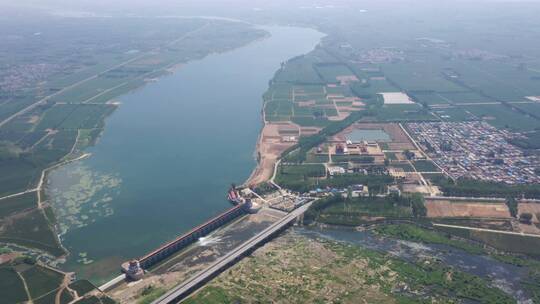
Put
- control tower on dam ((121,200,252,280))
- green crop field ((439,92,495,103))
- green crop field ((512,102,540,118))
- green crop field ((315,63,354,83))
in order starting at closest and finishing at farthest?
control tower on dam ((121,200,252,280)) → green crop field ((512,102,540,118)) → green crop field ((439,92,495,103)) → green crop field ((315,63,354,83))

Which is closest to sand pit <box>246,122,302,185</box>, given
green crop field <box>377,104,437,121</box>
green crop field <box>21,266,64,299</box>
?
green crop field <box>377,104,437,121</box>

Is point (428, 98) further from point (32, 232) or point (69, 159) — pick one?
point (32, 232)

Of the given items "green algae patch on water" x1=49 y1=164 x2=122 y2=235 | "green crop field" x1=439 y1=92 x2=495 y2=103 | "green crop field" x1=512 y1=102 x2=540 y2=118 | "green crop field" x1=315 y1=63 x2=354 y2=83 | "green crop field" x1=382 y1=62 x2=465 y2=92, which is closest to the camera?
"green algae patch on water" x1=49 y1=164 x2=122 y2=235

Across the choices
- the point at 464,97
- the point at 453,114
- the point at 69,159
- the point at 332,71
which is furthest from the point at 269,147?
the point at 332,71

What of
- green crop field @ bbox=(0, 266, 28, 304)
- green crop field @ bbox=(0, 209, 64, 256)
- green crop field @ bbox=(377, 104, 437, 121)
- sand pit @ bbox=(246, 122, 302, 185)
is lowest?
green crop field @ bbox=(0, 266, 28, 304)

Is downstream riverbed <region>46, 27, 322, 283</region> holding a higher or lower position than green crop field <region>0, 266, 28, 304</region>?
higher

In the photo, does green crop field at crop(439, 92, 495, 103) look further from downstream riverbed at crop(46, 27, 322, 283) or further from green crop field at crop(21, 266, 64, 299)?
green crop field at crop(21, 266, 64, 299)

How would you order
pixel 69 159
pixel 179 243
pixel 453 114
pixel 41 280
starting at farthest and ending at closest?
1. pixel 453 114
2. pixel 69 159
3. pixel 179 243
4. pixel 41 280
